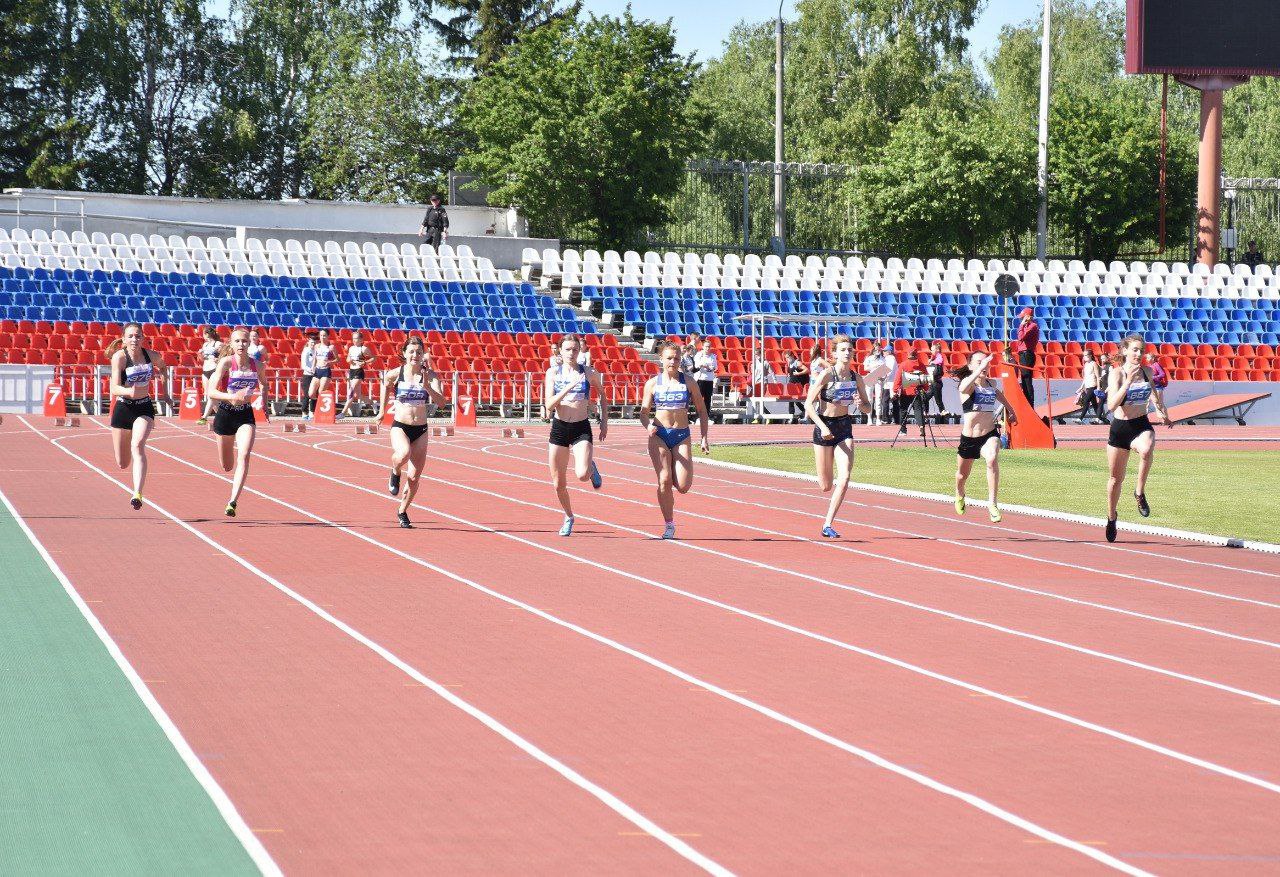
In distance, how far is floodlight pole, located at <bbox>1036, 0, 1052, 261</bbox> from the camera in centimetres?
4866

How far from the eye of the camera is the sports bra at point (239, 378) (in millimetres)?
16734

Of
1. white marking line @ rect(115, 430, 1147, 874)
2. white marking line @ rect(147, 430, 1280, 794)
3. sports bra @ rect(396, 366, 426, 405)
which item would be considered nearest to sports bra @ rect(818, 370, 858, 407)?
white marking line @ rect(147, 430, 1280, 794)

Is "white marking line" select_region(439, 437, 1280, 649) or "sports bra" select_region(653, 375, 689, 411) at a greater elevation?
"sports bra" select_region(653, 375, 689, 411)

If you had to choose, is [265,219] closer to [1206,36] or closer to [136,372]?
[1206,36]

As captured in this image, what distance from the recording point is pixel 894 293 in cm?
4516

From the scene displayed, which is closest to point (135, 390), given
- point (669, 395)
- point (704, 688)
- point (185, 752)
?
point (669, 395)

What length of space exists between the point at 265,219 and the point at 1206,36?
83.3 ft

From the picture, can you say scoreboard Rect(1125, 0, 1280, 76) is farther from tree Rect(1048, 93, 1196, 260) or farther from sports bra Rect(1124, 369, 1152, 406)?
sports bra Rect(1124, 369, 1152, 406)

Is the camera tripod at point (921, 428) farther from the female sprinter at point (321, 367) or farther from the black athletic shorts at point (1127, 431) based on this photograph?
the black athletic shorts at point (1127, 431)

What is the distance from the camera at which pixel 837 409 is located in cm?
1675

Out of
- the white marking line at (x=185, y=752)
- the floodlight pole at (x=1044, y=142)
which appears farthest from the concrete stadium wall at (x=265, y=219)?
the white marking line at (x=185, y=752)

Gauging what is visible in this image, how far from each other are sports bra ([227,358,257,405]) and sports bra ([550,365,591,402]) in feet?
9.89

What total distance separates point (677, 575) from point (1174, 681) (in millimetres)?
5031

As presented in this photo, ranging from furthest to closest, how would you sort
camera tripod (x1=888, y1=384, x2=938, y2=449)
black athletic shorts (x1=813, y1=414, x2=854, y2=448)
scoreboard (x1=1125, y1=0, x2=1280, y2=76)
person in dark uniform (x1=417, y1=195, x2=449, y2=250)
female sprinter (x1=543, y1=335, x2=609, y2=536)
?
scoreboard (x1=1125, y1=0, x2=1280, y2=76)
person in dark uniform (x1=417, y1=195, x2=449, y2=250)
camera tripod (x1=888, y1=384, x2=938, y2=449)
black athletic shorts (x1=813, y1=414, x2=854, y2=448)
female sprinter (x1=543, y1=335, x2=609, y2=536)
